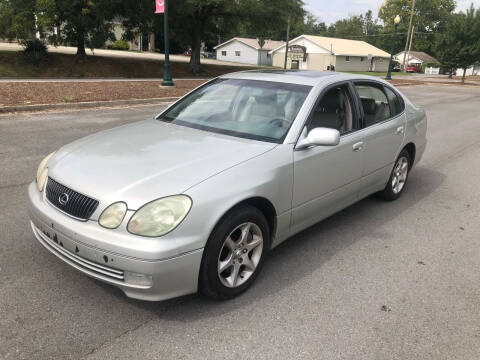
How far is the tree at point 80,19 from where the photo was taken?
2097 cm

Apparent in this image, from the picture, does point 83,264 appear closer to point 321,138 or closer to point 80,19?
point 321,138

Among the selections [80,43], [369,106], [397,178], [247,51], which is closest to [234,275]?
[369,106]

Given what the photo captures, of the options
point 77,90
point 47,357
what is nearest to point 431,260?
point 47,357

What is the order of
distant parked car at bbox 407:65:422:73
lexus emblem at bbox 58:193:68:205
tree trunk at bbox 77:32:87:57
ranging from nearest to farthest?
lexus emblem at bbox 58:193:68:205 < tree trunk at bbox 77:32:87:57 < distant parked car at bbox 407:65:422:73

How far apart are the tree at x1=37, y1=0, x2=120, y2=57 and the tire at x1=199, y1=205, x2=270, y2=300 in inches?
842

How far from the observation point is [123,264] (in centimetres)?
260

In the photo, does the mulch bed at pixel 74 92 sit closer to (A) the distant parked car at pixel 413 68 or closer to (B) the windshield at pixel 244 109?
(B) the windshield at pixel 244 109

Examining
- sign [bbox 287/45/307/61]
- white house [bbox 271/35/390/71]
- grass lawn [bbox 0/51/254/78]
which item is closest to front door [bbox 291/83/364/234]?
grass lawn [bbox 0/51/254/78]

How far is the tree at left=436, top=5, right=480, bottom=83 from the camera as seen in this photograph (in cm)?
3556

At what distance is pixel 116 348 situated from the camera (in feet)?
8.45

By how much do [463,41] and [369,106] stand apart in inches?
1479

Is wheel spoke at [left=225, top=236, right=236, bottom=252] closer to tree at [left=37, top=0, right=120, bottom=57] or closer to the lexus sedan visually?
the lexus sedan

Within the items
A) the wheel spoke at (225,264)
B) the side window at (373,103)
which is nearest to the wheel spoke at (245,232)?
the wheel spoke at (225,264)

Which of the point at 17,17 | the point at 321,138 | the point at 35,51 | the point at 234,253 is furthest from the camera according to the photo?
the point at 35,51
